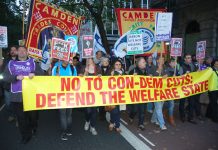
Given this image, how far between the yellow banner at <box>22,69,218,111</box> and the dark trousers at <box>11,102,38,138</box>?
0.19 m

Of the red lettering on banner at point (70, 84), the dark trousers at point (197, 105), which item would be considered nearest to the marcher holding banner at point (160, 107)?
the dark trousers at point (197, 105)

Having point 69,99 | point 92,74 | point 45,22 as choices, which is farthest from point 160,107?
→ point 45,22

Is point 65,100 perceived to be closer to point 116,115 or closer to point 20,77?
point 20,77

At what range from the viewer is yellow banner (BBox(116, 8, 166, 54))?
11.2m

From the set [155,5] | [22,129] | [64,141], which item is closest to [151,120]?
[64,141]

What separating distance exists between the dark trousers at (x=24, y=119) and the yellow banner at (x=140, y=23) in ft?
15.8

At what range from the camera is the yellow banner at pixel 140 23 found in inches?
440

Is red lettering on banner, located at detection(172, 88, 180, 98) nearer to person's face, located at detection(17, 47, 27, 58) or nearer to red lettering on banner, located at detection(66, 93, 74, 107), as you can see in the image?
red lettering on banner, located at detection(66, 93, 74, 107)

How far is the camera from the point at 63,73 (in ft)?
24.3

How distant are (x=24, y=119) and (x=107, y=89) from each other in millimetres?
1936

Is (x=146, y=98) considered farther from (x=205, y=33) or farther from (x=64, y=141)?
(x=205, y=33)

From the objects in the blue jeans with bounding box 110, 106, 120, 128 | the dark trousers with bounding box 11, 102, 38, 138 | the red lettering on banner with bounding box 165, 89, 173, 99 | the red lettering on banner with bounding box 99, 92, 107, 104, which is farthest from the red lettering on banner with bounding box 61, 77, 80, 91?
the red lettering on banner with bounding box 165, 89, 173, 99

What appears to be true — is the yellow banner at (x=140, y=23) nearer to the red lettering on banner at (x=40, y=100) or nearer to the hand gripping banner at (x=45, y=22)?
the hand gripping banner at (x=45, y=22)

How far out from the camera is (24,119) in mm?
6930
